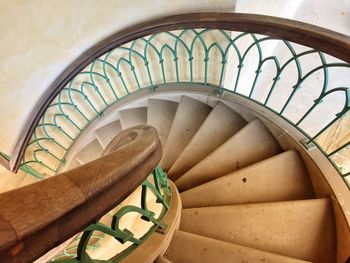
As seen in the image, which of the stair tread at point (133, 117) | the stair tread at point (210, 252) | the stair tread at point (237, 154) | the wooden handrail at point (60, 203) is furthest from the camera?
the stair tread at point (133, 117)

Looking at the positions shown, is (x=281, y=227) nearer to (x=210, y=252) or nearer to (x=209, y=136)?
(x=210, y=252)

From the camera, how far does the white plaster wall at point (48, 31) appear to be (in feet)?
6.25

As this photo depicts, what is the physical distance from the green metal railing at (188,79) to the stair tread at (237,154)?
267 millimetres

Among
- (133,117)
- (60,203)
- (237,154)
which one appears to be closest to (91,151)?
(133,117)

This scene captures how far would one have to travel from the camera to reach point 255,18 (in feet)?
4.94

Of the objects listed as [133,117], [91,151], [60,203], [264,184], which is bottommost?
[91,151]

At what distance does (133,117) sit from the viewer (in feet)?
10.1

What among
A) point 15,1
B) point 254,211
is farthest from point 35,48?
point 254,211

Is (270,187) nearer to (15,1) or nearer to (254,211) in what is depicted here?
(254,211)

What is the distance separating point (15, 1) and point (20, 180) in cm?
261

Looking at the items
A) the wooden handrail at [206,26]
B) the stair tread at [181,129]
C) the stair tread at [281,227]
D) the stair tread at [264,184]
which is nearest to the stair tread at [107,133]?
the wooden handrail at [206,26]

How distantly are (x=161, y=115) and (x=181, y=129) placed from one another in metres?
0.36

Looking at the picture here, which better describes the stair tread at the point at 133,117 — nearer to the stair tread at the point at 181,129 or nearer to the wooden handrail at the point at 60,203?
the stair tread at the point at 181,129


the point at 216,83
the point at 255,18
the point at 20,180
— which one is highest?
the point at 255,18
